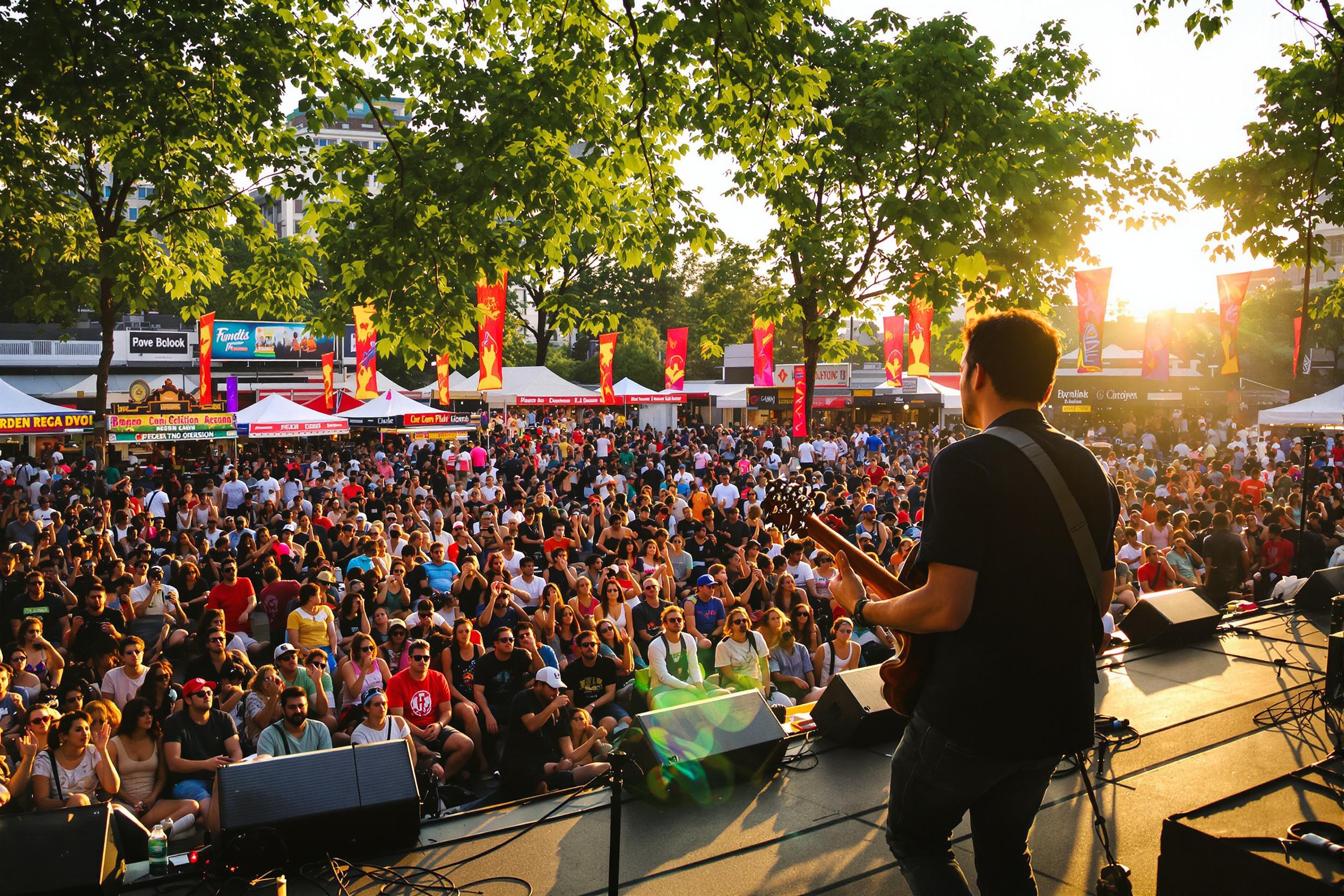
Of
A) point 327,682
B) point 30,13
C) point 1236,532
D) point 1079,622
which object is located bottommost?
point 327,682

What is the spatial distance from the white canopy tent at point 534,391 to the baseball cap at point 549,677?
2222 cm

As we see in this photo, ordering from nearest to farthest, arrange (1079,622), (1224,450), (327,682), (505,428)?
(1079,622) → (327,682) → (1224,450) → (505,428)

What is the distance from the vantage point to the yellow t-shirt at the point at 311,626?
782 cm

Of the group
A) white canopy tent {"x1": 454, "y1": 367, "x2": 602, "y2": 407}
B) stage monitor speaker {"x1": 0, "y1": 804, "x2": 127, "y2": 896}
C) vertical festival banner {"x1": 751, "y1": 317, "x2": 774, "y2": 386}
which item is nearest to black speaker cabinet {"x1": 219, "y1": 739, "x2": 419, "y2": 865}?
stage monitor speaker {"x1": 0, "y1": 804, "x2": 127, "y2": 896}

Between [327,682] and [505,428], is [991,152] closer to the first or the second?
[327,682]

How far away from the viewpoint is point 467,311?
18.7 feet

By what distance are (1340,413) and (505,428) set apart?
807 inches

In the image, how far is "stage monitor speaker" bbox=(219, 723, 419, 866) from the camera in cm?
368

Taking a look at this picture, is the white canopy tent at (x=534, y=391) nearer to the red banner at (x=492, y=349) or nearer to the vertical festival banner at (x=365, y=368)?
the vertical festival banner at (x=365, y=368)

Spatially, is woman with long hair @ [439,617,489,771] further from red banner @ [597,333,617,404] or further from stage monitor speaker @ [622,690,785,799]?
red banner @ [597,333,617,404]

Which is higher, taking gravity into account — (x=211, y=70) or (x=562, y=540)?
(x=211, y=70)

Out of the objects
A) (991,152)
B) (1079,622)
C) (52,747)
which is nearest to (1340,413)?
(991,152)

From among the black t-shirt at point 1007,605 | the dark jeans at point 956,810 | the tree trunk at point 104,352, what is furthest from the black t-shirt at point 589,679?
the tree trunk at point 104,352

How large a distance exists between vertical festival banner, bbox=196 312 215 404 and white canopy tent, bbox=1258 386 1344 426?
2299 cm
